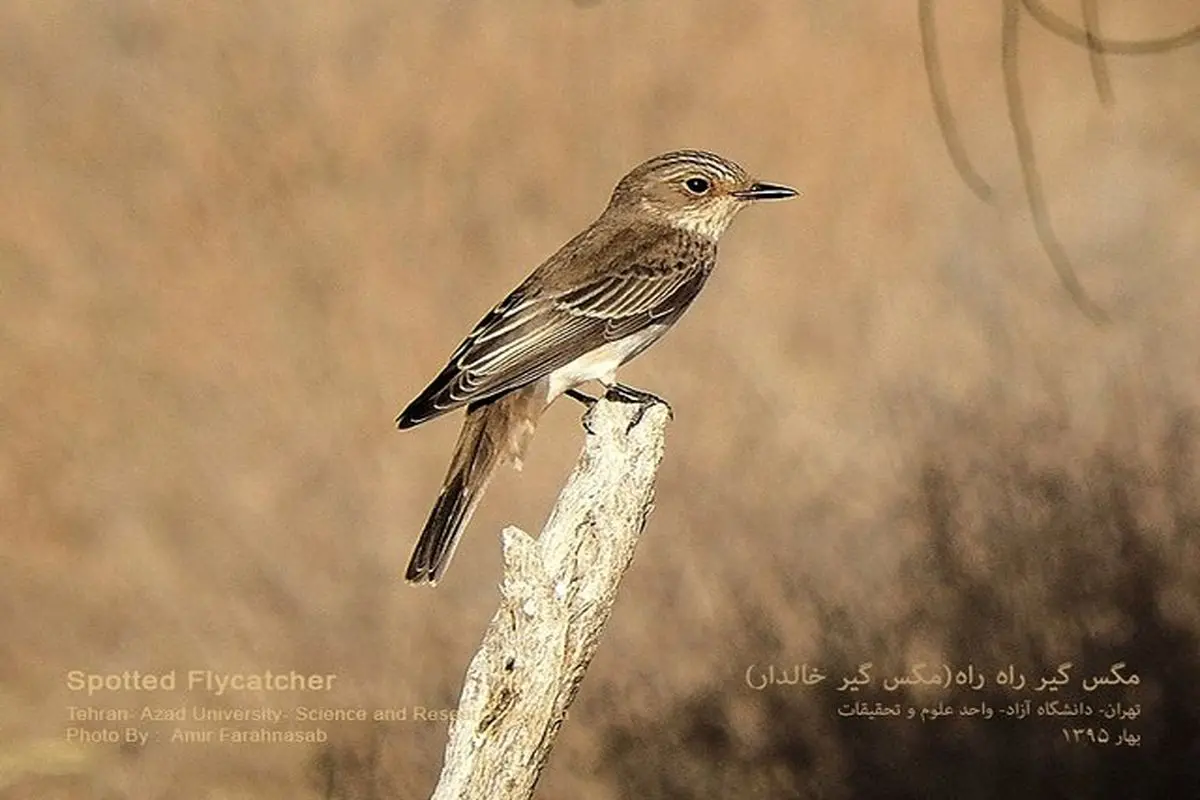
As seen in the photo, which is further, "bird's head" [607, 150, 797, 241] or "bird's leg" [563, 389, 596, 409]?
"bird's head" [607, 150, 797, 241]

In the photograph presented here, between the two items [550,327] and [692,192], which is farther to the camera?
[692,192]

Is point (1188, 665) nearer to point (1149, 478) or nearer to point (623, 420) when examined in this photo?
point (1149, 478)

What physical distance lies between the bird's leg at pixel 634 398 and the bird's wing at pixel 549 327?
0.34 ft

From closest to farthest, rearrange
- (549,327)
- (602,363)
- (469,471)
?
1. (469,471)
2. (549,327)
3. (602,363)

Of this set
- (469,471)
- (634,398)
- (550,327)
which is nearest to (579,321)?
(550,327)

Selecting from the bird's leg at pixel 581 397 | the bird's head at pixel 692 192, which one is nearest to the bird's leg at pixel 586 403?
the bird's leg at pixel 581 397

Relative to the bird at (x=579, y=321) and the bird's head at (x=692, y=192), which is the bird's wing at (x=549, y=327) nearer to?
the bird at (x=579, y=321)

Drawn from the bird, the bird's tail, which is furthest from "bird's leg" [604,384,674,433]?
the bird's tail

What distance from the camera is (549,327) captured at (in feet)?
13.4

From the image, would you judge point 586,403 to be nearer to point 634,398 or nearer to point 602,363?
point 602,363

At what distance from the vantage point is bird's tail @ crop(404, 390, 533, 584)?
371cm

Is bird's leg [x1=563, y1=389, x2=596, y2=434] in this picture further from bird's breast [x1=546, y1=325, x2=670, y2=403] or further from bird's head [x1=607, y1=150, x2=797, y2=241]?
bird's head [x1=607, y1=150, x2=797, y2=241]

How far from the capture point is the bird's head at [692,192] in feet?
15.1

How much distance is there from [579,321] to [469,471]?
1.50ft
